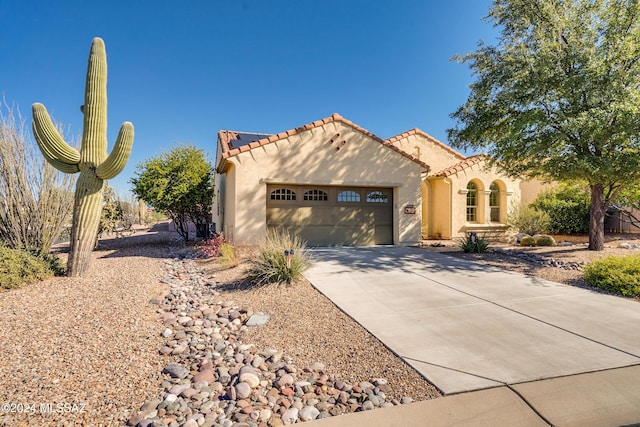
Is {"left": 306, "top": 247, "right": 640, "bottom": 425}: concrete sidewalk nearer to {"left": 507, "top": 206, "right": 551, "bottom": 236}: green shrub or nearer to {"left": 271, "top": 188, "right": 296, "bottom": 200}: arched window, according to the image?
{"left": 271, "top": 188, "right": 296, "bottom": 200}: arched window

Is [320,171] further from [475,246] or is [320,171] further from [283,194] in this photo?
[475,246]

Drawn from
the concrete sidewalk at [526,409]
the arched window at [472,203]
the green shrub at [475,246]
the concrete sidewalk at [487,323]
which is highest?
the arched window at [472,203]

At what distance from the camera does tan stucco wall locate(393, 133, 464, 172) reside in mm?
17594

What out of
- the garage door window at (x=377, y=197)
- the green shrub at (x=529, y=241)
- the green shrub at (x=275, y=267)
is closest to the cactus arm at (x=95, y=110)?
the green shrub at (x=275, y=267)

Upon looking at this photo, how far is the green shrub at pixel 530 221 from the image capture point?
1459 centimetres

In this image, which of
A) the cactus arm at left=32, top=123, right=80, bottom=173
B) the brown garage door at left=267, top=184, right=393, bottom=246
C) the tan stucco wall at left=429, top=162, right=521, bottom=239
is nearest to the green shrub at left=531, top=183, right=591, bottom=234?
the tan stucco wall at left=429, top=162, right=521, bottom=239

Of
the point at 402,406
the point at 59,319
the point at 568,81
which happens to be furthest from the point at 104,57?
the point at 568,81

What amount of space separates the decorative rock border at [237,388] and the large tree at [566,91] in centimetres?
904

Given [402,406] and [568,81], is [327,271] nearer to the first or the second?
[402,406]

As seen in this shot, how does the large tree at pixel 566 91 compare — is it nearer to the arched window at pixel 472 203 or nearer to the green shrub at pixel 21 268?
the arched window at pixel 472 203

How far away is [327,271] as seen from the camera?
7.91m

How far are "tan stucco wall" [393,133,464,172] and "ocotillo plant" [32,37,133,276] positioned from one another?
45.6ft

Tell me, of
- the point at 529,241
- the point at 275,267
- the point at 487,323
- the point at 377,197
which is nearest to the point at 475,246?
the point at 529,241

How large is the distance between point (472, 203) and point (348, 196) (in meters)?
7.73
